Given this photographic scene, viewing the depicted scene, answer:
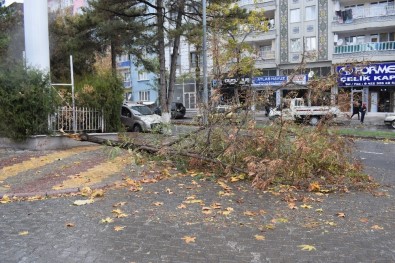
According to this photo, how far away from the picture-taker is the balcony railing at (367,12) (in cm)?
3384

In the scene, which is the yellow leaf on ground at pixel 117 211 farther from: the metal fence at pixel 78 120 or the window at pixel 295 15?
the window at pixel 295 15

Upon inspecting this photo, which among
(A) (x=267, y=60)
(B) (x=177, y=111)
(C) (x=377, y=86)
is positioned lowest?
(B) (x=177, y=111)

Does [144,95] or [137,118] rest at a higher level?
[144,95]

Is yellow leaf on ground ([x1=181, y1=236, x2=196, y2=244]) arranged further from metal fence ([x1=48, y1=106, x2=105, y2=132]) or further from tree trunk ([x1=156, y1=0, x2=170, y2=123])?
tree trunk ([x1=156, y1=0, x2=170, y2=123])

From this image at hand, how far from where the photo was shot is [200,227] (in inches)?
210

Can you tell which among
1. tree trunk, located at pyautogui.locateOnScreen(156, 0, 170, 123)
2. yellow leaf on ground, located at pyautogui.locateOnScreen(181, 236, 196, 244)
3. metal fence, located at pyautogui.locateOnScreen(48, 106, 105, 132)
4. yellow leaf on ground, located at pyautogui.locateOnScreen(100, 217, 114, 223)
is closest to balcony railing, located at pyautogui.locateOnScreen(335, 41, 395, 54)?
tree trunk, located at pyautogui.locateOnScreen(156, 0, 170, 123)

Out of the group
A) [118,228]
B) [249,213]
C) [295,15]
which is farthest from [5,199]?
[295,15]

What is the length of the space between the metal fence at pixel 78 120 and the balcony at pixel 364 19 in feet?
93.5

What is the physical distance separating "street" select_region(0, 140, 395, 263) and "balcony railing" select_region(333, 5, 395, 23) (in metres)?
31.2

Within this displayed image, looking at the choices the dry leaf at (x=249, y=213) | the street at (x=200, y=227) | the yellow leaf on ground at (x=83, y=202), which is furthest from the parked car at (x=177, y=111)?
the dry leaf at (x=249, y=213)

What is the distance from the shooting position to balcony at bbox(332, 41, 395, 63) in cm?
3350

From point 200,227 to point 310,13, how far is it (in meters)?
35.9

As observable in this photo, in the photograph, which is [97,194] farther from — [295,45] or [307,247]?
[295,45]

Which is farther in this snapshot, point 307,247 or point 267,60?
point 267,60
